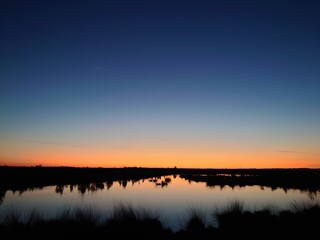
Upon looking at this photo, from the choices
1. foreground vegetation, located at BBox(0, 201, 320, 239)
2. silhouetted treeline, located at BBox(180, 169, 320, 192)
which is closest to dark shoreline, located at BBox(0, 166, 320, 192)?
silhouetted treeline, located at BBox(180, 169, 320, 192)

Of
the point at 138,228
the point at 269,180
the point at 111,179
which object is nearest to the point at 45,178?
the point at 111,179

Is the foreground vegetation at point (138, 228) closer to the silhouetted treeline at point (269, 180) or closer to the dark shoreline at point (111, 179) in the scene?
the dark shoreline at point (111, 179)

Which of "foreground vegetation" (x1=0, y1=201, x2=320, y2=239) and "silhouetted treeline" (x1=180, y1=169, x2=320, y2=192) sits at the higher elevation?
"silhouetted treeline" (x1=180, y1=169, x2=320, y2=192)

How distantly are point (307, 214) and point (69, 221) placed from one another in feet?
24.5

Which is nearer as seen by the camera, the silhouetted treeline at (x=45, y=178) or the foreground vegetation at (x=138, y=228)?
the foreground vegetation at (x=138, y=228)

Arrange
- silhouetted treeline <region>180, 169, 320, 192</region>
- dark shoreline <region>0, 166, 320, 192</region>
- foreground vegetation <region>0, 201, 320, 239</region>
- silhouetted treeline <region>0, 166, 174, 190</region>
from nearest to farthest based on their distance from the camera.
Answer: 1. foreground vegetation <region>0, 201, 320, 239</region>
2. silhouetted treeline <region>0, 166, 174, 190</region>
3. dark shoreline <region>0, 166, 320, 192</region>
4. silhouetted treeline <region>180, 169, 320, 192</region>

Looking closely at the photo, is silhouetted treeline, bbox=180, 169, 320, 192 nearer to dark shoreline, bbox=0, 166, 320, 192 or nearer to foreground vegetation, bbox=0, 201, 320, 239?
dark shoreline, bbox=0, 166, 320, 192

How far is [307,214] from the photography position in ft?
34.0

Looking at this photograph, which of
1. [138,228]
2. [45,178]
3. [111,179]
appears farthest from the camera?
[111,179]

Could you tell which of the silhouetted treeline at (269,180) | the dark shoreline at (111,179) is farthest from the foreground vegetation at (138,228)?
the silhouetted treeline at (269,180)

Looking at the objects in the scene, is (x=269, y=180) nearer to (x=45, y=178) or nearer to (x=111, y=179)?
(x=111, y=179)

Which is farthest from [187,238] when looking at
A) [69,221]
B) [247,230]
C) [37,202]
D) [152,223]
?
[37,202]

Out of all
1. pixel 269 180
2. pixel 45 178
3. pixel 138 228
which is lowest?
pixel 138 228

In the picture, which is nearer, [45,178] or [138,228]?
[138,228]
